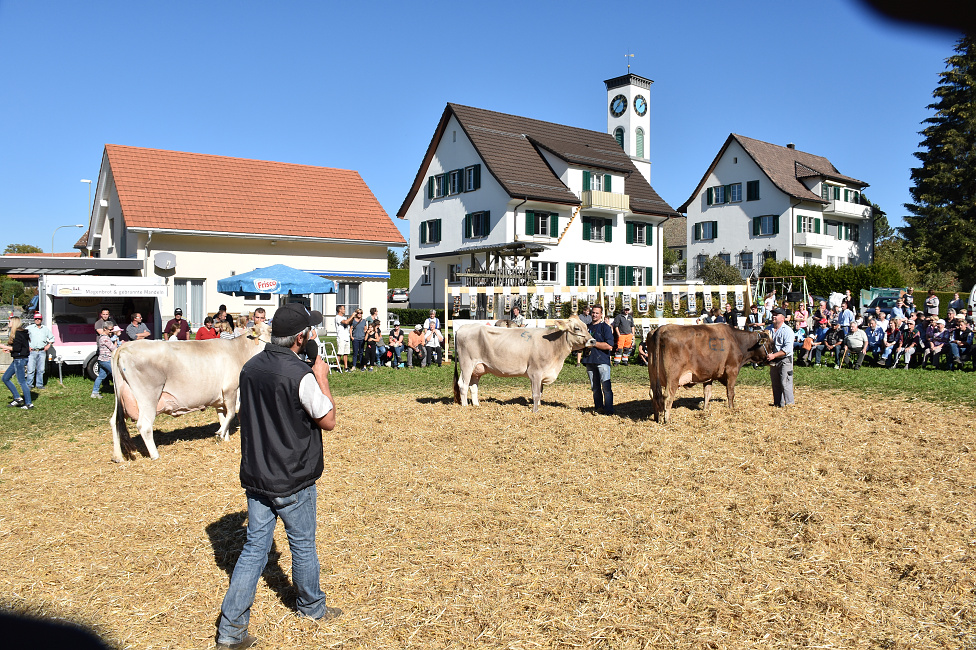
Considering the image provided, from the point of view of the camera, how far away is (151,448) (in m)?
8.80

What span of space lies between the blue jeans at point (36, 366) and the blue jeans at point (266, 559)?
1098 centimetres

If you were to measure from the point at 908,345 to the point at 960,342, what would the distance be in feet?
3.56

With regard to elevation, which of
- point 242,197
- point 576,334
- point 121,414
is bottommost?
point 121,414

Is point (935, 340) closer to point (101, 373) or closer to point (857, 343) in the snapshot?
point (857, 343)

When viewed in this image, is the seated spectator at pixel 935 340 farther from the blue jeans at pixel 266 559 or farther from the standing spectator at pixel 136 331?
the standing spectator at pixel 136 331

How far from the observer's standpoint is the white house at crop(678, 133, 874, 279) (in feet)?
154

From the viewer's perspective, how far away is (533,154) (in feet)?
128

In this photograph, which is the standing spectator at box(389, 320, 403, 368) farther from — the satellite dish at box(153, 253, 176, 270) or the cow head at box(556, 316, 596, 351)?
the satellite dish at box(153, 253, 176, 270)

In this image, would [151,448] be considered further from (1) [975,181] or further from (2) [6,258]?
(2) [6,258]

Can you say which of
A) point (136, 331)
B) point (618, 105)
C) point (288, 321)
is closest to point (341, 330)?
point (136, 331)

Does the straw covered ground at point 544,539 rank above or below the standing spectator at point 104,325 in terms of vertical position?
below

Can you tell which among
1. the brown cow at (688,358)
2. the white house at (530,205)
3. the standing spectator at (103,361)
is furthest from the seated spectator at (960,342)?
the white house at (530,205)

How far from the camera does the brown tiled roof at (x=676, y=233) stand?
217 ft

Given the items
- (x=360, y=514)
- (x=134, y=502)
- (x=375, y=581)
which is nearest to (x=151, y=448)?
(x=134, y=502)
